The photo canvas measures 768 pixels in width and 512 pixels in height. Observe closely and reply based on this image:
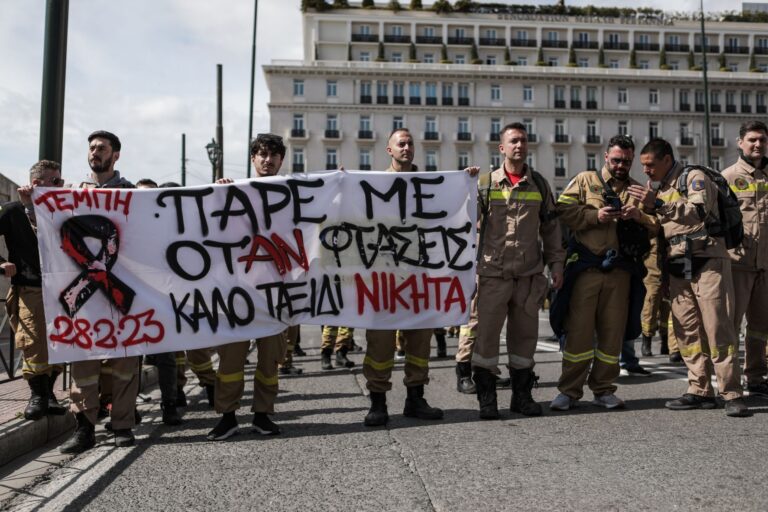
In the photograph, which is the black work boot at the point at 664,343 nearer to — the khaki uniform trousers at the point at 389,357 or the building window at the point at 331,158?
the khaki uniform trousers at the point at 389,357

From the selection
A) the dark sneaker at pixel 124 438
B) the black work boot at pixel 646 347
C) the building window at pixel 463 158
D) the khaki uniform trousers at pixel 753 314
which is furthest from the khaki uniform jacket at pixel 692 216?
the building window at pixel 463 158

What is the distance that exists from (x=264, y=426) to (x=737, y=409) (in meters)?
3.24

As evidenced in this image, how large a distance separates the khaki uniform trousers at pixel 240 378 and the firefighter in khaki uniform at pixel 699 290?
2848 mm

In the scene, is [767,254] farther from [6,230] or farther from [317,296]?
[6,230]

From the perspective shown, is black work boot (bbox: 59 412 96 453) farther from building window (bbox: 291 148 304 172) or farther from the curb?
building window (bbox: 291 148 304 172)

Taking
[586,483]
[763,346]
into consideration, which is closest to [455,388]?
[763,346]

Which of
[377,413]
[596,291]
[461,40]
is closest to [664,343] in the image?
[596,291]

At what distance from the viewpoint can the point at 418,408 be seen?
5.51 m

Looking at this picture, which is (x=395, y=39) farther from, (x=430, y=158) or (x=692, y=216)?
(x=692, y=216)

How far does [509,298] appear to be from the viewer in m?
5.61

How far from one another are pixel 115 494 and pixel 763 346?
5.11 meters

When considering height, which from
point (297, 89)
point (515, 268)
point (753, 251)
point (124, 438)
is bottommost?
point (124, 438)

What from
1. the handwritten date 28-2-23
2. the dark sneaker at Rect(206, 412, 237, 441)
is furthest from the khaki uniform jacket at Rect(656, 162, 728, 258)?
the handwritten date 28-2-23

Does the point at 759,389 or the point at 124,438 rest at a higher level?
the point at 759,389
